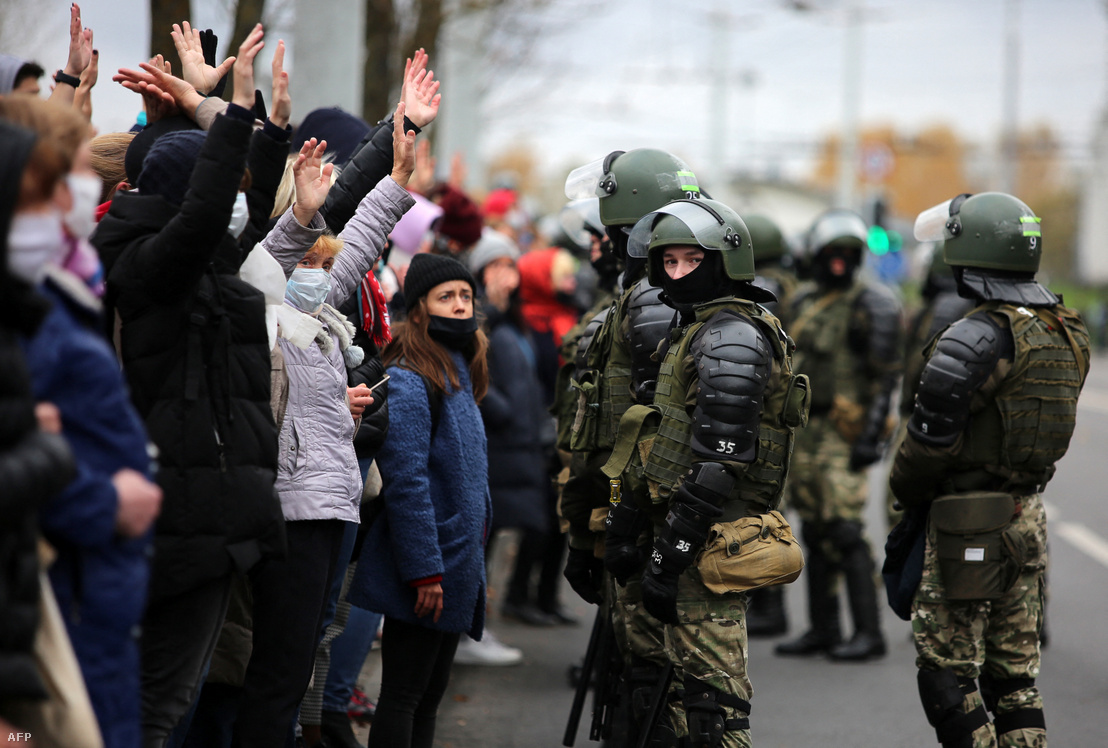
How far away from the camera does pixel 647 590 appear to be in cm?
394

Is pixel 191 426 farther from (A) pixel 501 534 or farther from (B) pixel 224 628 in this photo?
(A) pixel 501 534

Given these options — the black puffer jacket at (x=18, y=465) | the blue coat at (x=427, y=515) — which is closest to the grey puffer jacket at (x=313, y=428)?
the blue coat at (x=427, y=515)

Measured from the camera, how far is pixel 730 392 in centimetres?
381

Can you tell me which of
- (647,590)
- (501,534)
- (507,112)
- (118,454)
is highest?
(507,112)

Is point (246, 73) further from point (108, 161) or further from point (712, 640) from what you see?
point (712, 640)

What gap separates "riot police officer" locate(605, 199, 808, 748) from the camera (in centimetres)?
384

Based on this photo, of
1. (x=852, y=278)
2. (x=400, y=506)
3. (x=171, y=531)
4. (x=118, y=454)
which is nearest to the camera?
(x=118, y=454)

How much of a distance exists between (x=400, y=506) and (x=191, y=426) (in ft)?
4.29

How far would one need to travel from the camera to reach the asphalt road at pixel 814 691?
5547 mm

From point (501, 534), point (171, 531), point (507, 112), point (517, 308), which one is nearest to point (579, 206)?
point (517, 308)

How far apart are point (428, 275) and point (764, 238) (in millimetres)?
3559

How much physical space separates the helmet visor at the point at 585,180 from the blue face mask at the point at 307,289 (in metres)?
1.77

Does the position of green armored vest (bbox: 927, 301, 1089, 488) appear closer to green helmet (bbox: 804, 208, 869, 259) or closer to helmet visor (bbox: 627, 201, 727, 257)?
helmet visor (bbox: 627, 201, 727, 257)

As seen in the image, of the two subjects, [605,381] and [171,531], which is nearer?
[171,531]
